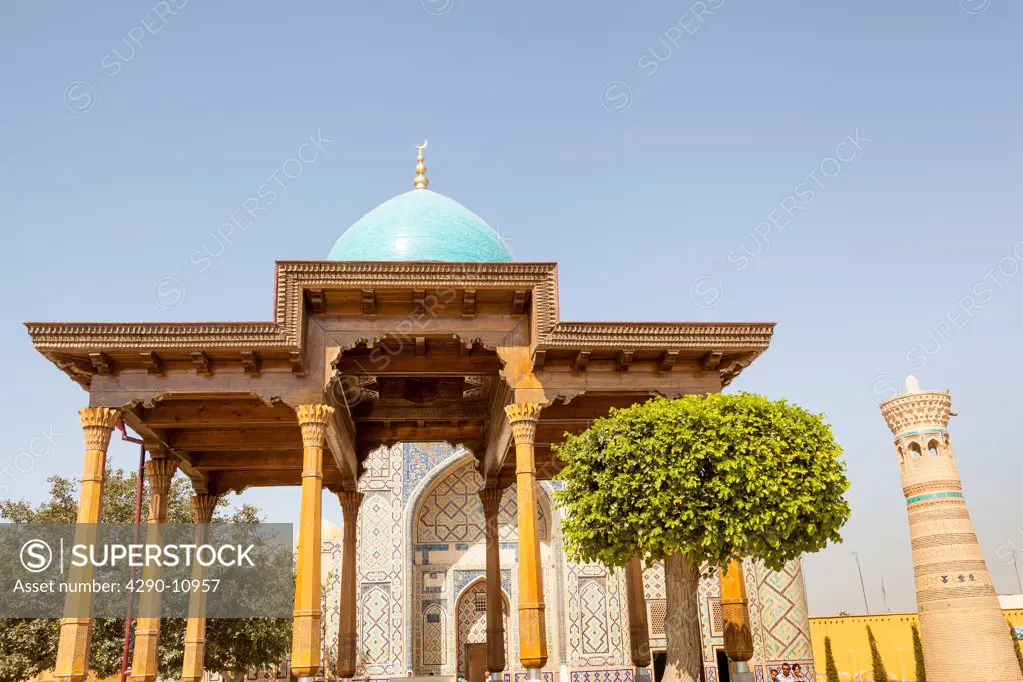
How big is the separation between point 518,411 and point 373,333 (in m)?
2.48

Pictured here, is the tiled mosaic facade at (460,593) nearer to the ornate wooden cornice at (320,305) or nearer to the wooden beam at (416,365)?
the wooden beam at (416,365)

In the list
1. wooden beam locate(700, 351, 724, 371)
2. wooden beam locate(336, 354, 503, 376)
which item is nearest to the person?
wooden beam locate(700, 351, 724, 371)

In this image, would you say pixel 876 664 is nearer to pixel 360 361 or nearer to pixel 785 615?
pixel 785 615

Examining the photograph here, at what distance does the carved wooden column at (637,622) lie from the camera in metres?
15.9

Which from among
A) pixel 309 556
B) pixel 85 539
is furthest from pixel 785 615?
pixel 85 539

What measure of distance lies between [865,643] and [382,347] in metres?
33.4

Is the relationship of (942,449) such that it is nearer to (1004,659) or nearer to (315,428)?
(1004,659)

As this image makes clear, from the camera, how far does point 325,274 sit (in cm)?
1224

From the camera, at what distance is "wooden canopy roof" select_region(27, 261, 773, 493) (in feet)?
39.3

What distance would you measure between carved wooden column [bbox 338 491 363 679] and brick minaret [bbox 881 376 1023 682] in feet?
61.4

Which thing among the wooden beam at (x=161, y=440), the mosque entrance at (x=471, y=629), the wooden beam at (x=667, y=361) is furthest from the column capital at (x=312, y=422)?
the mosque entrance at (x=471, y=629)

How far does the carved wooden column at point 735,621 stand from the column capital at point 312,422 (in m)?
6.17

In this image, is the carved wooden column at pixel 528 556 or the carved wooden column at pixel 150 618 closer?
the carved wooden column at pixel 528 556

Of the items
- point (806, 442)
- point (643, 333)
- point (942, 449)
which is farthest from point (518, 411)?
point (942, 449)
